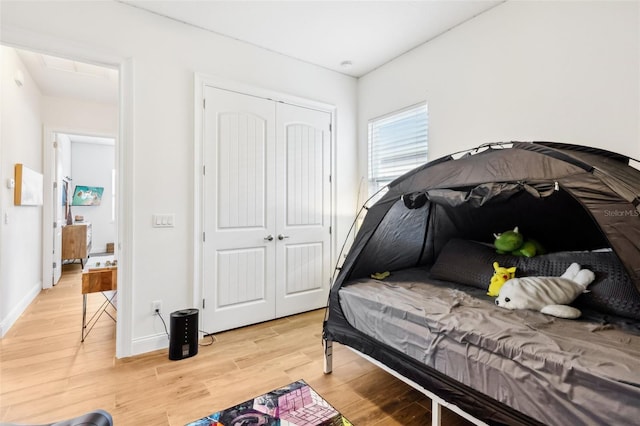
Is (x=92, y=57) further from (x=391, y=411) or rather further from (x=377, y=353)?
(x=391, y=411)

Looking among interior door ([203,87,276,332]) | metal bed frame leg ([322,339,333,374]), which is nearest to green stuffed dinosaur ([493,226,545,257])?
metal bed frame leg ([322,339,333,374])

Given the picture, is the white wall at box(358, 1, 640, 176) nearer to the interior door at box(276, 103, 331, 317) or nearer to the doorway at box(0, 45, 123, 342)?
the interior door at box(276, 103, 331, 317)

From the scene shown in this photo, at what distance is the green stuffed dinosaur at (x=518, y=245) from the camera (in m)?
2.05

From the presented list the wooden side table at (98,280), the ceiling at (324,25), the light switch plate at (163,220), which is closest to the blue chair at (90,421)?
the light switch plate at (163,220)

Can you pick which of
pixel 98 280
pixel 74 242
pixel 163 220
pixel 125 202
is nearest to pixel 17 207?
pixel 98 280

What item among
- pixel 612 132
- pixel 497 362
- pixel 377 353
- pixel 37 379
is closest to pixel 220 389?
pixel 377 353

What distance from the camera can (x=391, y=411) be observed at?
69.0 inches

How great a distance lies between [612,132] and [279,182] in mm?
2602

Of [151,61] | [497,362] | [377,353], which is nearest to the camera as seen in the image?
[497,362]

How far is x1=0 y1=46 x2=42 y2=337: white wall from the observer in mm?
2795

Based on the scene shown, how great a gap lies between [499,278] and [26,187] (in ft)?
15.2

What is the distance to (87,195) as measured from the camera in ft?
22.6

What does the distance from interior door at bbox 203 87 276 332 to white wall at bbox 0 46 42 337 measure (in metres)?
1.86

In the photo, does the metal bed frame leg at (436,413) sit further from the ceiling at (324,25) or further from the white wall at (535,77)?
the ceiling at (324,25)
